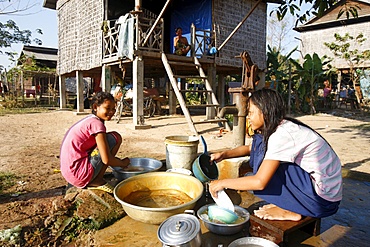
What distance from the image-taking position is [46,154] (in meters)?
4.54

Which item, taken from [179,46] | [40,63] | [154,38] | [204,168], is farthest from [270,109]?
[40,63]

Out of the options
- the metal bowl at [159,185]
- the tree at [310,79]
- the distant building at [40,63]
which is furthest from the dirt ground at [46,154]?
the distant building at [40,63]

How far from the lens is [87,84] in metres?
20.9

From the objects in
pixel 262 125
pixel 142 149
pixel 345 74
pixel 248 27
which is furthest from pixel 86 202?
pixel 345 74

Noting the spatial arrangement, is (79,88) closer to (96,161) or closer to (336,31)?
(96,161)

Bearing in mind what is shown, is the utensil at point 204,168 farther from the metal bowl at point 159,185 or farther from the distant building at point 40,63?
the distant building at point 40,63

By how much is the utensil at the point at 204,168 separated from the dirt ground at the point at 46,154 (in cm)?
138

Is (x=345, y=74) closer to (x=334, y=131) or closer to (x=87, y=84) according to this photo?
(x=334, y=131)

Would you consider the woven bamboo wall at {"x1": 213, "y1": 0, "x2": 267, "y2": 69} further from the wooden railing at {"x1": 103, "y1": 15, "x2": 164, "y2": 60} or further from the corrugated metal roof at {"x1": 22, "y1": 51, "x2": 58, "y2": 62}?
the corrugated metal roof at {"x1": 22, "y1": 51, "x2": 58, "y2": 62}

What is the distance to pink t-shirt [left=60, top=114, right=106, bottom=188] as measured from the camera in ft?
7.42

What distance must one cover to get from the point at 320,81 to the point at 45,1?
1389cm

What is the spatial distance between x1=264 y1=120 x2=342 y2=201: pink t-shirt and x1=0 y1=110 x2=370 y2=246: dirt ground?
6.42 feet

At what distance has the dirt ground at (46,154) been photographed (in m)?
2.43

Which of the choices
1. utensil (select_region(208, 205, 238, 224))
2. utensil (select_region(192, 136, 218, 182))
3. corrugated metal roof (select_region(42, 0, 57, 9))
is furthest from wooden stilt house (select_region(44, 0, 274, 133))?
utensil (select_region(208, 205, 238, 224))
